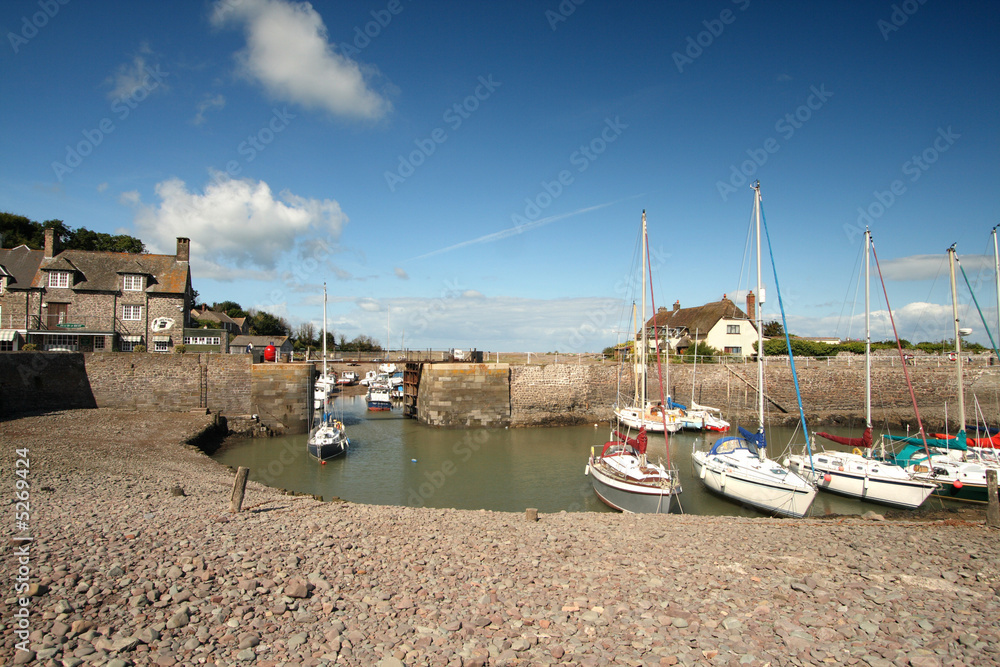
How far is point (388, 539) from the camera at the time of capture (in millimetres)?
9977

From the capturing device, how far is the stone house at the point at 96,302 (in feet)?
107

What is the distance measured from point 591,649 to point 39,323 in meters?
41.0

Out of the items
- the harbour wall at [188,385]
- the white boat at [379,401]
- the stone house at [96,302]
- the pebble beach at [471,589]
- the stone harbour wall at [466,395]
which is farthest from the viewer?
the white boat at [379,401]

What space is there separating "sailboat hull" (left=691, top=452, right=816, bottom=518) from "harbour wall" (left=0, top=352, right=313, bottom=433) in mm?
23030

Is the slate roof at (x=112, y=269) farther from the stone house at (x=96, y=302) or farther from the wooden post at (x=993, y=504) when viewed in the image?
the wooden post at (x=993, y=504)

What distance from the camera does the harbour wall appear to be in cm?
2884

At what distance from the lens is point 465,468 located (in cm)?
2253

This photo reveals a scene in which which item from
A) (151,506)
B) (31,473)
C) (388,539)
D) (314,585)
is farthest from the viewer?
(31,473)

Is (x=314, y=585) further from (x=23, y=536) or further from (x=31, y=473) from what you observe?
(x=31, y=473)

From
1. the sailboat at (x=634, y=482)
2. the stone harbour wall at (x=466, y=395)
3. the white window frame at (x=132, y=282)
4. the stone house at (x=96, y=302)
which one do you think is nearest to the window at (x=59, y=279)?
the stone house at (x=96, y=302)

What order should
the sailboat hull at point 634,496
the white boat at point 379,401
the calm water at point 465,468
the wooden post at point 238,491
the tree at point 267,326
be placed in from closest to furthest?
the wooden post at point 238,491, the sailboat hull at point 634,496, the calm water at point 465,468, the white boat at point 379,401, the tree at point 267,326

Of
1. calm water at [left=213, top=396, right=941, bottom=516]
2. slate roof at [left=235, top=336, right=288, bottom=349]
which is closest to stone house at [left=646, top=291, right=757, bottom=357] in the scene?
calm water at [left=213, top=396, right=941, bottom=516]

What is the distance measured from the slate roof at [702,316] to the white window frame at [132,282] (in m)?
41.1

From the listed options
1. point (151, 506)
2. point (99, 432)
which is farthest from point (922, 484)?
point (99, 432)
